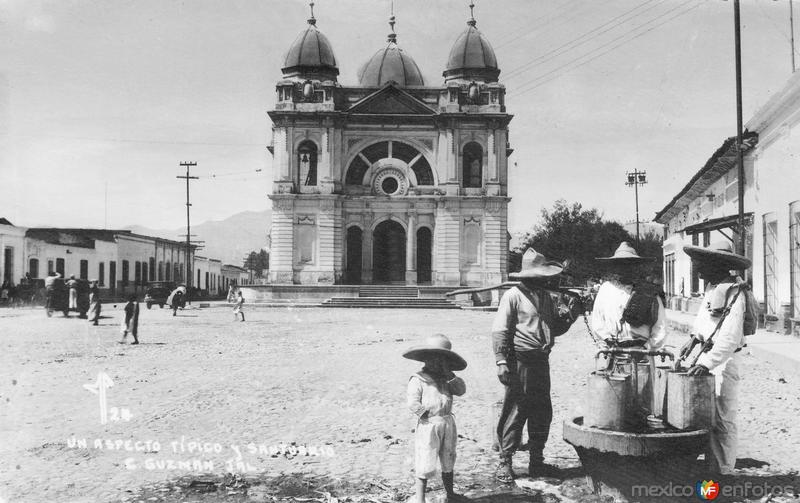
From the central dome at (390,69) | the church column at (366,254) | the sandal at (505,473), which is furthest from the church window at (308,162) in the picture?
the sandal at (505,473)

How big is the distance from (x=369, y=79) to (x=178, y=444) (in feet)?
145

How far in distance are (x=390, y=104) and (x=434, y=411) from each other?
3891 cm

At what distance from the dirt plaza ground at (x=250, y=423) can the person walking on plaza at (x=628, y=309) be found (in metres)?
0.60

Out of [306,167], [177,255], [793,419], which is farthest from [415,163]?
[793,419]

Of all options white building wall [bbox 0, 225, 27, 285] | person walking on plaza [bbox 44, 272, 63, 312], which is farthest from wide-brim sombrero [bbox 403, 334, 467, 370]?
white building wall [bbox 0, 225, 27, 285]

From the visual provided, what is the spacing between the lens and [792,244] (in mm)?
16672

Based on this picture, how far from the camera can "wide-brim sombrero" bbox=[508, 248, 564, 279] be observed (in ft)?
17.9

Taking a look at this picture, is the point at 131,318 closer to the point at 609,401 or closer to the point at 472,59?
the point at 609,401

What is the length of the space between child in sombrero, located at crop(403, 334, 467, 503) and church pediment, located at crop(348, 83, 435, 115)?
3810 cm

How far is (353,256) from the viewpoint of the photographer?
140 ft

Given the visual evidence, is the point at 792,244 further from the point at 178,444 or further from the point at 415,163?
the point at 415,163

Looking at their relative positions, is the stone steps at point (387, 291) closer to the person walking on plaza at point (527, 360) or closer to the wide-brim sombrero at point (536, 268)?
the wide-brim sombrero at point (536, 268)

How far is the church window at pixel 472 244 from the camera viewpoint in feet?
136

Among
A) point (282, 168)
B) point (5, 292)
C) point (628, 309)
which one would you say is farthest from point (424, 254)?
point (628, 309)
